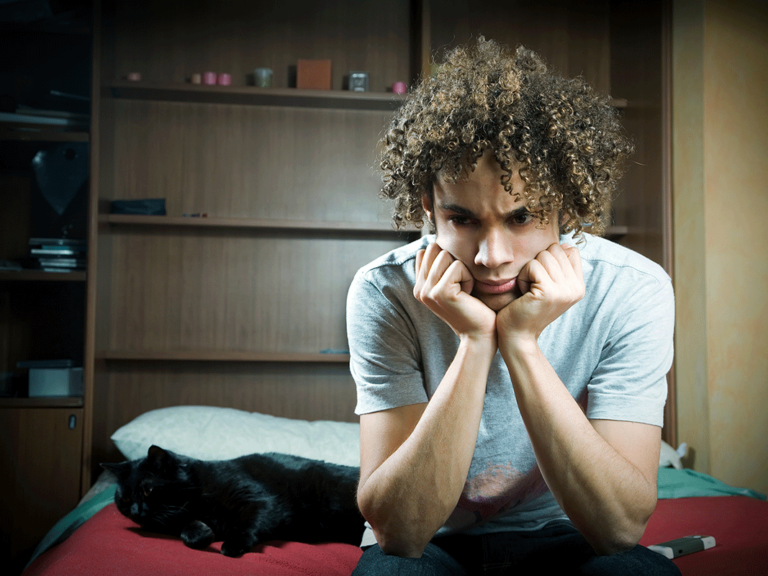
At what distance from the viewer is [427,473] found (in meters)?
0.90

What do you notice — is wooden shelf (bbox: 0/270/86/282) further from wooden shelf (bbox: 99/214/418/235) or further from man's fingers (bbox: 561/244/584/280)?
man's fingers (bbox: 561/244/584/280)

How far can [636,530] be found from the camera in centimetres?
90

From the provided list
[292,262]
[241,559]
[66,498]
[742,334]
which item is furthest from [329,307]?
[742,334]

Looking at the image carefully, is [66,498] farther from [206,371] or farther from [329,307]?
[329,307]

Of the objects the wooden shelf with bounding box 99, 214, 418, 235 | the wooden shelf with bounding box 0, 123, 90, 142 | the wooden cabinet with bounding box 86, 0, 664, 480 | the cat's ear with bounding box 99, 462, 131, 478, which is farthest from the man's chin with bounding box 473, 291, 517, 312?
the wooden shelf with bounding box 0, 123, 90, 142

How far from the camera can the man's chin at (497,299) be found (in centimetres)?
99

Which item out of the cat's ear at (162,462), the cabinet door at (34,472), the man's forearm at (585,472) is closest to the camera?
the man's forearm at (585,472)

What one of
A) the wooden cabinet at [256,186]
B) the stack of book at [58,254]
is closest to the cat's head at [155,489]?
the wooden cabinet at [256,186]

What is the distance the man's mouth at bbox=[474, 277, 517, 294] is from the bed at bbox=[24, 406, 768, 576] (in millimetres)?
710

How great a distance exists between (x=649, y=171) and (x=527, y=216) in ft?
5.63

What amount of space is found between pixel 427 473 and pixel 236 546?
0.68 meters

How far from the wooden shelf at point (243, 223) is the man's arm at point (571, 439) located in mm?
1352

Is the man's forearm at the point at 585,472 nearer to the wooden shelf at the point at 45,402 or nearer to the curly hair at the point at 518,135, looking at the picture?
the curly hair at the point at 518,135

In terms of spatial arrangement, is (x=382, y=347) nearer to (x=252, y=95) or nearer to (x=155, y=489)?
(x=155, y=489)
